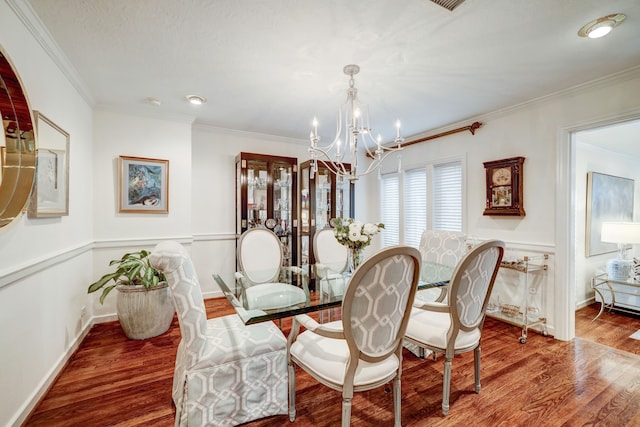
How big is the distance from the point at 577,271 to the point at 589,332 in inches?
40.1

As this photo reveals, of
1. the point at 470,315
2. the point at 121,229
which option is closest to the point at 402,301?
the point at 470,315

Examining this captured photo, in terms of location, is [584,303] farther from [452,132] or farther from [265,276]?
[265,276]

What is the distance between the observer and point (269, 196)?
394 cm

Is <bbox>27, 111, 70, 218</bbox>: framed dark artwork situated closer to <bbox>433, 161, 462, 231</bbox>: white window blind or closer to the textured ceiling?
the textured ceiling

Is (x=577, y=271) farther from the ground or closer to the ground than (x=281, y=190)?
closer to the ground

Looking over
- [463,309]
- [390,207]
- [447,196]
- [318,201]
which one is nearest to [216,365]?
[463,309]

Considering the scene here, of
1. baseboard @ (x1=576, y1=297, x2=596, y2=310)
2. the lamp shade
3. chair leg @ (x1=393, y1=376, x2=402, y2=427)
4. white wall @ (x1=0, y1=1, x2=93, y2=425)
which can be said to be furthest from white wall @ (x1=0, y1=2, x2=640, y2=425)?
chair leg @ (x1=393, y1=376, x2=402, y2=427)

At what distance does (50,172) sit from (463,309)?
299cm

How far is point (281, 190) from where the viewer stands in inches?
161

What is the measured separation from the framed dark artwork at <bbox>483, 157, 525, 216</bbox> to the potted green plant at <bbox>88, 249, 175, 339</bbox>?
370cm

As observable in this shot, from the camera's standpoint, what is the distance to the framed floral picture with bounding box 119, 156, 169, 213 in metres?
3.15

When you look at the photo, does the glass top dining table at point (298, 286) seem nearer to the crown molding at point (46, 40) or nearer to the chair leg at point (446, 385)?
the chair leg at point (446, 385)

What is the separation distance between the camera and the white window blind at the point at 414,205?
165 inches

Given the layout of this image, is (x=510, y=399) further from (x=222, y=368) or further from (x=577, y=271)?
(x=577, y=271)
